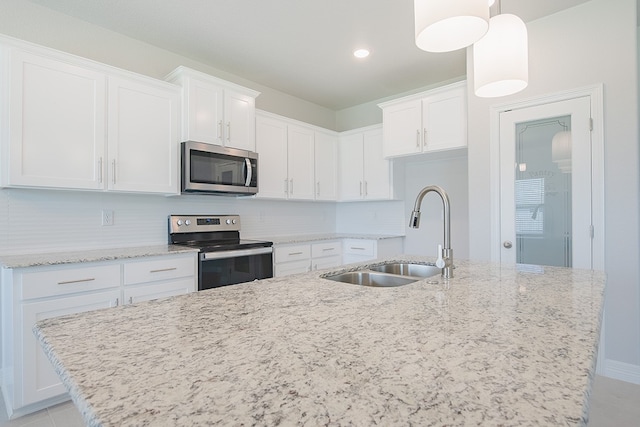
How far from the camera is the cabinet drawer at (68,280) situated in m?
1.96

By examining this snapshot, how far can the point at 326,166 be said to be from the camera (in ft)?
14.4

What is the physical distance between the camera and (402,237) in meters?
4.35

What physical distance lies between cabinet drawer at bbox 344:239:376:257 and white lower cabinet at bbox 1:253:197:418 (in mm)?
2356

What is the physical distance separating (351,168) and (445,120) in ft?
4.58

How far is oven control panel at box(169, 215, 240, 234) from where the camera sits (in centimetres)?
311

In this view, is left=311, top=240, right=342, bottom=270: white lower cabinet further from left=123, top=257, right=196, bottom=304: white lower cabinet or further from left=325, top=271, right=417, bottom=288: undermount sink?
left=325, top=271, right=417, bottom=288: undermount sink

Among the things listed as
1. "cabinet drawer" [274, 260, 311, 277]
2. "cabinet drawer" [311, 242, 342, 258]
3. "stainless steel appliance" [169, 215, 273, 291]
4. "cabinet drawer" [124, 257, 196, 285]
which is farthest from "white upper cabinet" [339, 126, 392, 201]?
"cabinet drawer" [124, 257, 196, 285]

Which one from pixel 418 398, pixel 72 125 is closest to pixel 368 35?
pixel 72 125

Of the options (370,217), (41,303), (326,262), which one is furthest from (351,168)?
(41,303)

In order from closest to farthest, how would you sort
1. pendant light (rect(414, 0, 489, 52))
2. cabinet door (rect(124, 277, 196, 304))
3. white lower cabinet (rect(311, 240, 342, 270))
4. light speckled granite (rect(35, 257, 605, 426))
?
light speckled granite (rect(35, 257, 605, 426)) → pendant light (rect(414, 0, 489, 52)) → cabinet door (rect(124, 277, 196, 304)) → white lower cabinet (rect(311, 240, 342, 270))

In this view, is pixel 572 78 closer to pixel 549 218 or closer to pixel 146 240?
pixel 549 218

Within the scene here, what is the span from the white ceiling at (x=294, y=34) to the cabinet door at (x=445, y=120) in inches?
15.6

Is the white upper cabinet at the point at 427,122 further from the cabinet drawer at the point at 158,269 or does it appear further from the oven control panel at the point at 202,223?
the cabinet drawer at the point at 158,269

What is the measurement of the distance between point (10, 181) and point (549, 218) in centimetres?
373
